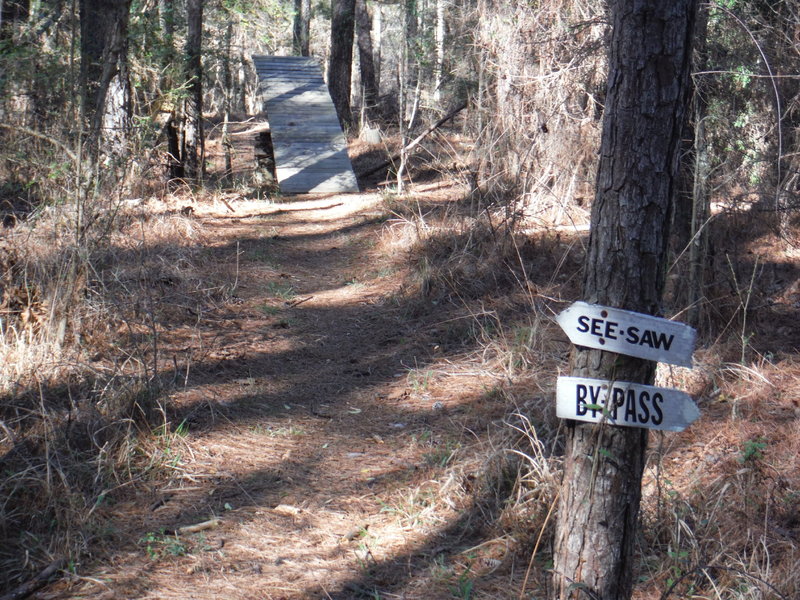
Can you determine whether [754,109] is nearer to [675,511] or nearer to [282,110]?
[675,511]

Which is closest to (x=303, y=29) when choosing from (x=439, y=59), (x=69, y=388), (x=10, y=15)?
(x=439, y=59)

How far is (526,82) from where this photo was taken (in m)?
8.05

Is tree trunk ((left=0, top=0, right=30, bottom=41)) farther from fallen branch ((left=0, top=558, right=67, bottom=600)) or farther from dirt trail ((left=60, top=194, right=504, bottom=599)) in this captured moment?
fallen branch ((left=0, top=558, right=67, bottom=600))

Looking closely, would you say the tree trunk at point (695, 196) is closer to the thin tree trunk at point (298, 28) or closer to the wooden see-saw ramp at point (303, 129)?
the wooden see-saw ramp at point (303, 129)

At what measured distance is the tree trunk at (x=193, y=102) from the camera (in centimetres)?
1095

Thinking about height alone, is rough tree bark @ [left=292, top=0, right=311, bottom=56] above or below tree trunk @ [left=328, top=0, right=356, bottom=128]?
above

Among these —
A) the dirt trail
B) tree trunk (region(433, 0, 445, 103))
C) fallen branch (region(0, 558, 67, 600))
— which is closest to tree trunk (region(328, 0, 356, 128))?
tree trunk (region(433, 0, 445, 103))

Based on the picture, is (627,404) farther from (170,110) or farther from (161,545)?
(170,110)

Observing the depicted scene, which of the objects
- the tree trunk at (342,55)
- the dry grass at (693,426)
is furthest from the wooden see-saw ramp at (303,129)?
the dry grass at (693,426)

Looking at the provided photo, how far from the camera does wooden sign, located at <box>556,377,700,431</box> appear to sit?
2.40 metres

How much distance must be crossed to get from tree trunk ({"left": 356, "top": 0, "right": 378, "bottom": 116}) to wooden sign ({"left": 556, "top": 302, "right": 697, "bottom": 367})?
16454 millimetres

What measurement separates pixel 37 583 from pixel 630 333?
2596 mm

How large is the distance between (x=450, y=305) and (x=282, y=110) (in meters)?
8.44

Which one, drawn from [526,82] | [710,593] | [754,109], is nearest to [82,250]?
[710,593]
